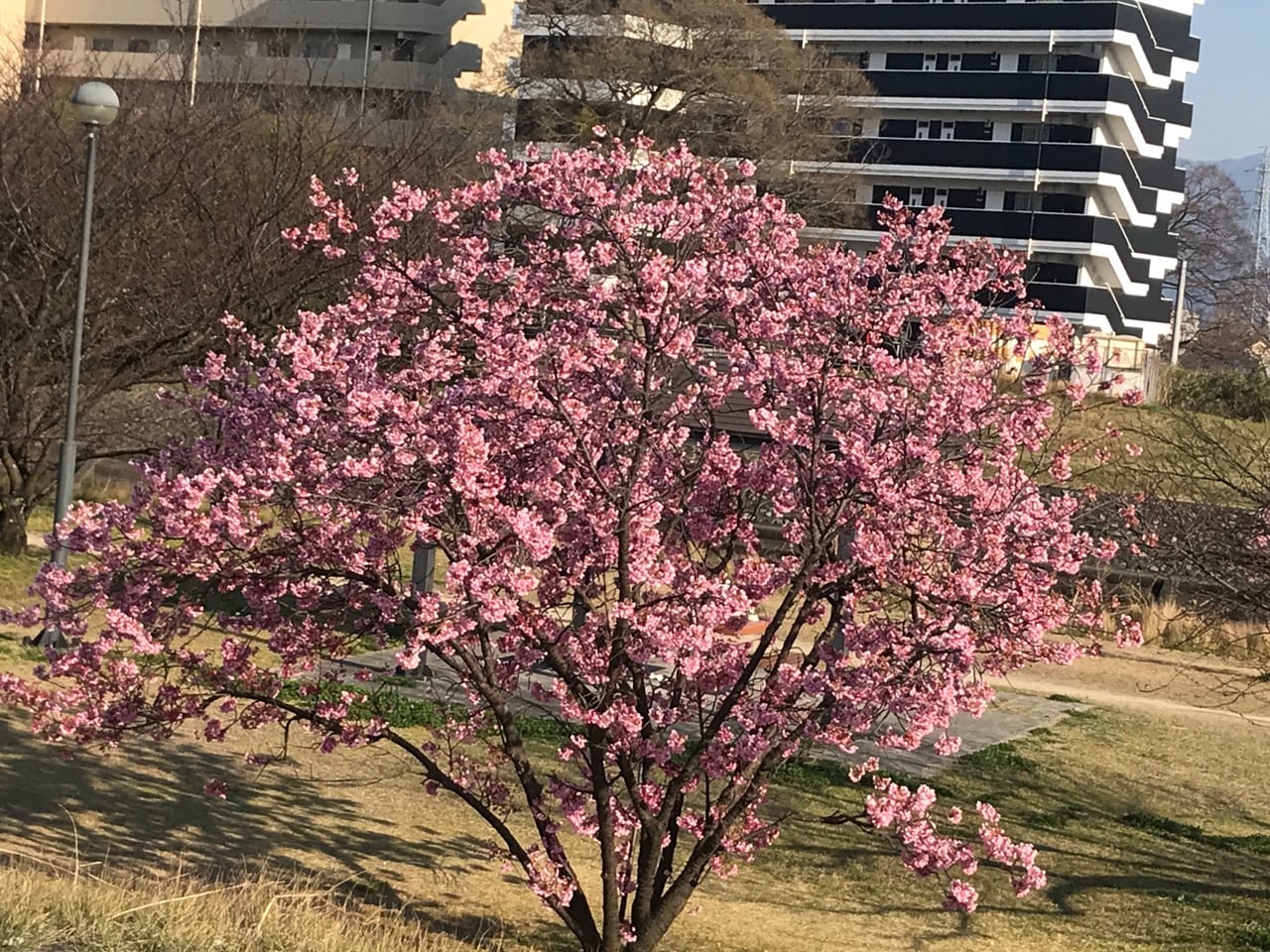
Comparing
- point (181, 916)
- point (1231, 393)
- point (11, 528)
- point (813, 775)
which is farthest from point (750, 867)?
point (1231, 393)

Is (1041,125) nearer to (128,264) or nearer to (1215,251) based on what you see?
(1215,251)

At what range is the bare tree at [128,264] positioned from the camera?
17172 millimetres

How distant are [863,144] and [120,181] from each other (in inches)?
1455

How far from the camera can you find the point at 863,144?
169 ft

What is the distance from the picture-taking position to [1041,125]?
51.4 meters

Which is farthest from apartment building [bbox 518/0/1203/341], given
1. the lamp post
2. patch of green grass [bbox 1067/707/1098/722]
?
the lamp post

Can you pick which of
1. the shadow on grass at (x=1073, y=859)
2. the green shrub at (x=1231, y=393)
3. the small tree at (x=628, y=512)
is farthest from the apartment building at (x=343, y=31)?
the small tree at (x=628, y=512)

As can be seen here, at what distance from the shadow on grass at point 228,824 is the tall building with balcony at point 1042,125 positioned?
3867 cm

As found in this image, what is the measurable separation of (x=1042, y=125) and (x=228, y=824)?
4609 cm

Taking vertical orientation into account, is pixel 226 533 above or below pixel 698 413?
below

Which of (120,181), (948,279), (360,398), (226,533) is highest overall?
(120,181)

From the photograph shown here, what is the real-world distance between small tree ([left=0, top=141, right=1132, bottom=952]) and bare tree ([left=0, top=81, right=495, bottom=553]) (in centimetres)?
989

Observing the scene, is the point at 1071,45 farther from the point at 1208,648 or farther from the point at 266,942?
the point at 266,942

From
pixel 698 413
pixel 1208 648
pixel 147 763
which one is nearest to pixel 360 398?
pixel 698 413
